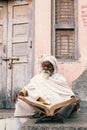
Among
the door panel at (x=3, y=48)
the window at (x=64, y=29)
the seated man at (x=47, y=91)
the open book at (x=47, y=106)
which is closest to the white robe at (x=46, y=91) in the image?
the seated man at (x=47, y=91)

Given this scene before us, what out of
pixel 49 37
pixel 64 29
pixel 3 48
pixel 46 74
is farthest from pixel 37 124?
pixel 3 48

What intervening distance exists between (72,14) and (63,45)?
579 millimetres

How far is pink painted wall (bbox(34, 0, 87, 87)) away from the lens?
689 cm

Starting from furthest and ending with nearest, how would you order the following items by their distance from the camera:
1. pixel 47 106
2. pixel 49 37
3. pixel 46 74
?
pixel 49 37, pixel 46 74, pixel 47 106

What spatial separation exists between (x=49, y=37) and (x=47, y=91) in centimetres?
137

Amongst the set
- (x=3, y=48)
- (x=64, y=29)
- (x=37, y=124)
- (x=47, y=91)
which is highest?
(x=64, y=29)

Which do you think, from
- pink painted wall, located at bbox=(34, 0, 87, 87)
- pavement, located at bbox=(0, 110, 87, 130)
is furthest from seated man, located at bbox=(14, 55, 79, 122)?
pink painted wall, located at bbox=(34, 0, 87, 87)

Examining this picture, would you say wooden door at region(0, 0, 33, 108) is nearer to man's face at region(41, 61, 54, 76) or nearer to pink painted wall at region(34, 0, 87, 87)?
pink painted wall at region(34, 0, 87, 87)

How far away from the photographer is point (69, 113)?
→ 18.9 ft

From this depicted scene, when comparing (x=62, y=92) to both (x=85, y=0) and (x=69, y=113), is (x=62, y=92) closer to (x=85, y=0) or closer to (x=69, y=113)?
(x=69, y=113)

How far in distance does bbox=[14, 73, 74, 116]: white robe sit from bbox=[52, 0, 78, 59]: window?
109cm

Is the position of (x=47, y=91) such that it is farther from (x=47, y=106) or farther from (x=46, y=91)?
(x=47, y=106)

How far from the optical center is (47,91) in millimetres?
5914

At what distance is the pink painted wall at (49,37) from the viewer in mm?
6887
